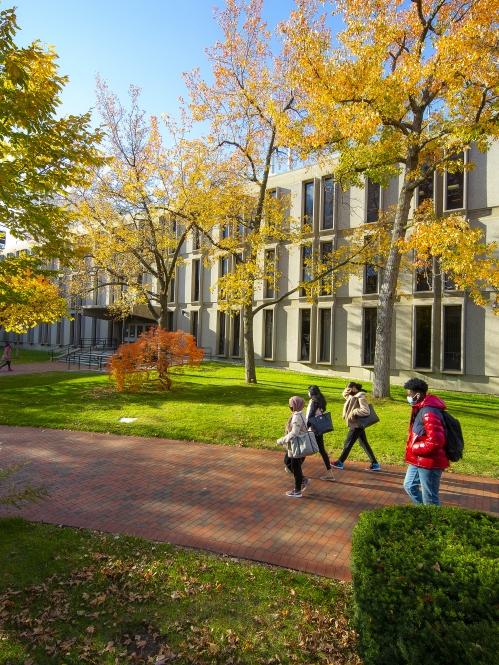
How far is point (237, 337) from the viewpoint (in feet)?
96.5

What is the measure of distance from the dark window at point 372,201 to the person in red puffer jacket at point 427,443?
18850 mm

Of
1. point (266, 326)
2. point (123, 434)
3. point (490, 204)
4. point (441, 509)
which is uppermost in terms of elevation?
point (490, 204)

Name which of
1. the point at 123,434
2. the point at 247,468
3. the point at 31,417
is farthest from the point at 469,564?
the point at 31,417

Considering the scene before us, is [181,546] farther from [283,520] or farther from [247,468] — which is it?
[247,468]

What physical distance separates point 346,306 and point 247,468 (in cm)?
1637

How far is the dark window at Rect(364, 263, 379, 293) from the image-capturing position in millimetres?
22484

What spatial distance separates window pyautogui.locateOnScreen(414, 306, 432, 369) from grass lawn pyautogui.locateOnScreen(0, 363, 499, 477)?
7.98 ft

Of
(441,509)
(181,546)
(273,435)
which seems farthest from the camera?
(273,435)

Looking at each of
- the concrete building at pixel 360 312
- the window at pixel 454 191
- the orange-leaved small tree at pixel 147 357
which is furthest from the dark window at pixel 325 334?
the orange-leaved small tree at pixel 147 357

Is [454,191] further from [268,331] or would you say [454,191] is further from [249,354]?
[268,331]

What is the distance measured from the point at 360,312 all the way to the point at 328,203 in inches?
252

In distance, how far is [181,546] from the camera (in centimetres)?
518

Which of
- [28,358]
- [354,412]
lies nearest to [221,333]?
[28,358]

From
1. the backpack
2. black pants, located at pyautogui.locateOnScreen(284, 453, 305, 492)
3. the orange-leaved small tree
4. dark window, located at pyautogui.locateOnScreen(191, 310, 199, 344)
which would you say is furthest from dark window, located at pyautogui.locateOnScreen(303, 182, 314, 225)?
the backpack
